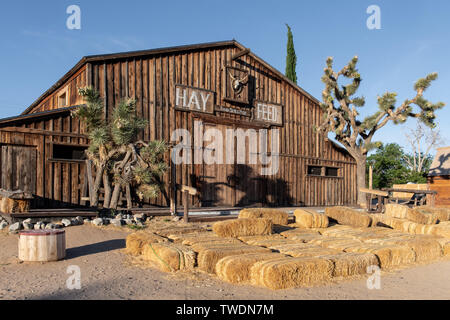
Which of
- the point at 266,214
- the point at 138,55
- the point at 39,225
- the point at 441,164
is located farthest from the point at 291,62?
the point at 39,225

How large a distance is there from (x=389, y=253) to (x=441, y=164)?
78.2 ft

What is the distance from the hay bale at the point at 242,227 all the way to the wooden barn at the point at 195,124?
4.52 metres

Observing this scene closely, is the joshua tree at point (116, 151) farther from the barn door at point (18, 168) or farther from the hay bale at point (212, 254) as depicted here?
the hay bale at point (212, 254)

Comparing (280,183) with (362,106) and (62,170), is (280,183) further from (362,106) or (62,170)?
(62,170)

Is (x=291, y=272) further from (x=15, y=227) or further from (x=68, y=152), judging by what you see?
(x=68, y=152)

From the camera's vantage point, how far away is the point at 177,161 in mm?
15211

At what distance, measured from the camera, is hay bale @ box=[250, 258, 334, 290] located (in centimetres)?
560

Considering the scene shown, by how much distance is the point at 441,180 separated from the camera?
27266mm

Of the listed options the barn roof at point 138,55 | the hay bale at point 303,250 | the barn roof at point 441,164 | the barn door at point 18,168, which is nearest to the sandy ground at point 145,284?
the hay bale at point 303,250

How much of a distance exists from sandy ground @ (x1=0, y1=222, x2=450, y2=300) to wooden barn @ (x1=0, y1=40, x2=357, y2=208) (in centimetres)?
509

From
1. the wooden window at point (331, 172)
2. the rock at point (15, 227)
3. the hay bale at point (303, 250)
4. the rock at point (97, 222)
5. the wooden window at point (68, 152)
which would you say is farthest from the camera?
the wooden window at point (331, 172)

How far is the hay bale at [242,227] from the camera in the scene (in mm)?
8383

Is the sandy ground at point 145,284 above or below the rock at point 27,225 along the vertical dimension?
below

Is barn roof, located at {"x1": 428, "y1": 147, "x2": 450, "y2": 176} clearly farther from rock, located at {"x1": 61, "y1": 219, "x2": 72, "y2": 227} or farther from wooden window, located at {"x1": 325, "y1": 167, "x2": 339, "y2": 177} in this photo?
rock, located at {"x1": 61, "y1": 219, "x2": 72, "y2": 227}
